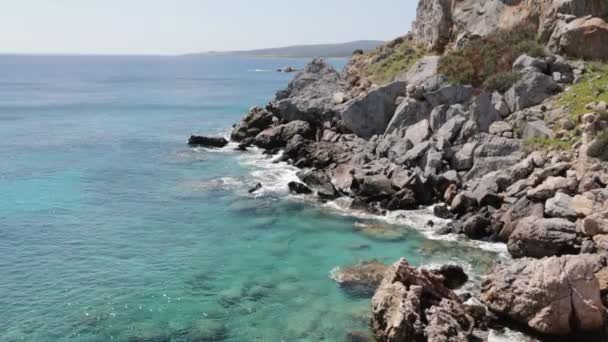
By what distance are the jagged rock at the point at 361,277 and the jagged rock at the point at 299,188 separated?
16823 millimetres

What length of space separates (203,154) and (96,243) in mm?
30446

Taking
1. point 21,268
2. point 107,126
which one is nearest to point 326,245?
point 21,268

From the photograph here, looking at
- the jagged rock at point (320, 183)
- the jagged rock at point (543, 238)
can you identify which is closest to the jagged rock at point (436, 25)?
the jagged rock at point (320, 183)

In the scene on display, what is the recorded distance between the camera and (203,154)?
67.7 meters

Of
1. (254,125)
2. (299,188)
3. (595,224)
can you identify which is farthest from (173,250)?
(254,125)

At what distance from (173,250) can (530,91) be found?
33440 millimetres

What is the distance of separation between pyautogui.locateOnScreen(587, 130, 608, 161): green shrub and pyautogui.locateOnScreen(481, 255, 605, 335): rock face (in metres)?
14.8

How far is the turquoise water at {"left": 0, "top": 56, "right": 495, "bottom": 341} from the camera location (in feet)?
90.1

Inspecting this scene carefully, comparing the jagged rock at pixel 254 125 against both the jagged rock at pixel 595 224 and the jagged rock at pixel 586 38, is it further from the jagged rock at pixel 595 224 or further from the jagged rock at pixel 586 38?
the jagged rock at pixel 595 224

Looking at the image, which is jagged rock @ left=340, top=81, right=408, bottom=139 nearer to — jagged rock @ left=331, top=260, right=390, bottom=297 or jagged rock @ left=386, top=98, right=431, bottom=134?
jagged rock @ left=386, top=98, right=431, bottom=134

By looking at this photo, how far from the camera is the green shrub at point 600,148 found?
38188 mm

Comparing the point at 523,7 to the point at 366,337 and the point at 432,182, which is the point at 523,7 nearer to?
the point at 432,182

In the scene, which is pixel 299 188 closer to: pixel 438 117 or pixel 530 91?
pixel 438 117

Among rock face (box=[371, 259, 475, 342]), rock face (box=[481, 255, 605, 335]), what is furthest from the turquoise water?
rock face (box=[481, 255, 605, 335])
